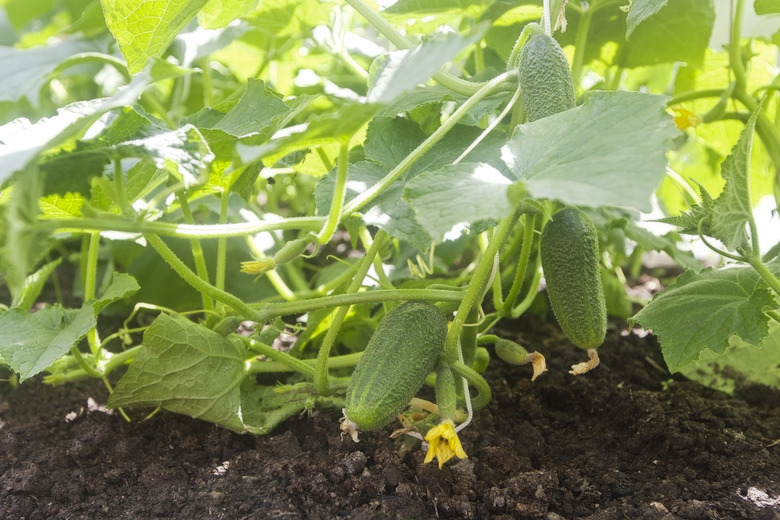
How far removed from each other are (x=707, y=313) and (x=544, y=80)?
435 mm

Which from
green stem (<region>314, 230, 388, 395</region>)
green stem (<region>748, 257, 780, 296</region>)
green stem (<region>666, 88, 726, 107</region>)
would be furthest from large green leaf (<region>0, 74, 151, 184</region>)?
green stem (<region>666, 88, 726, 107</region>)

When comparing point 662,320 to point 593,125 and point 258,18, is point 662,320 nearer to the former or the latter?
point 593,125

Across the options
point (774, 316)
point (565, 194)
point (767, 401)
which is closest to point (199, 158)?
point (565, 194)

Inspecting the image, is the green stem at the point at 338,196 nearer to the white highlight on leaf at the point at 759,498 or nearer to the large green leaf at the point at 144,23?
the large green leaf at the point at 144,23

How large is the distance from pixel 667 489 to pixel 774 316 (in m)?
0.32

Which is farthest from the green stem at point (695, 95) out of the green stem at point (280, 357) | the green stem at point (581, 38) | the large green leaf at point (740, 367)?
the green stem at point (280, 357)

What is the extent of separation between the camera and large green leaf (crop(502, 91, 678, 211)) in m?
0.72

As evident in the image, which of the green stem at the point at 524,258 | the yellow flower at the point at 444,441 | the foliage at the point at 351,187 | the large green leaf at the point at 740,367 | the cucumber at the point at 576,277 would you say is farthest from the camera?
the large green leaf at the point at 740,367

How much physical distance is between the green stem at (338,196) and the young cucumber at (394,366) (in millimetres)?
169

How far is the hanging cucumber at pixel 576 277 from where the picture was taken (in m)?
1.03

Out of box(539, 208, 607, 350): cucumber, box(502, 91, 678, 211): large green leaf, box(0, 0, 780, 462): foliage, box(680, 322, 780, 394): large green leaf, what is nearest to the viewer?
box(502, 91, 678, 211): large green leaf

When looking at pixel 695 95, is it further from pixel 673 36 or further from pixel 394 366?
pixel 394 366

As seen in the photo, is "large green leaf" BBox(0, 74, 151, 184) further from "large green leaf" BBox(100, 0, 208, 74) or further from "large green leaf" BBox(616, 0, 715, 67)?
"large green leaf" BBox(616, 0, 715, 67)

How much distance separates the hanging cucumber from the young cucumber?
0.17 metres
